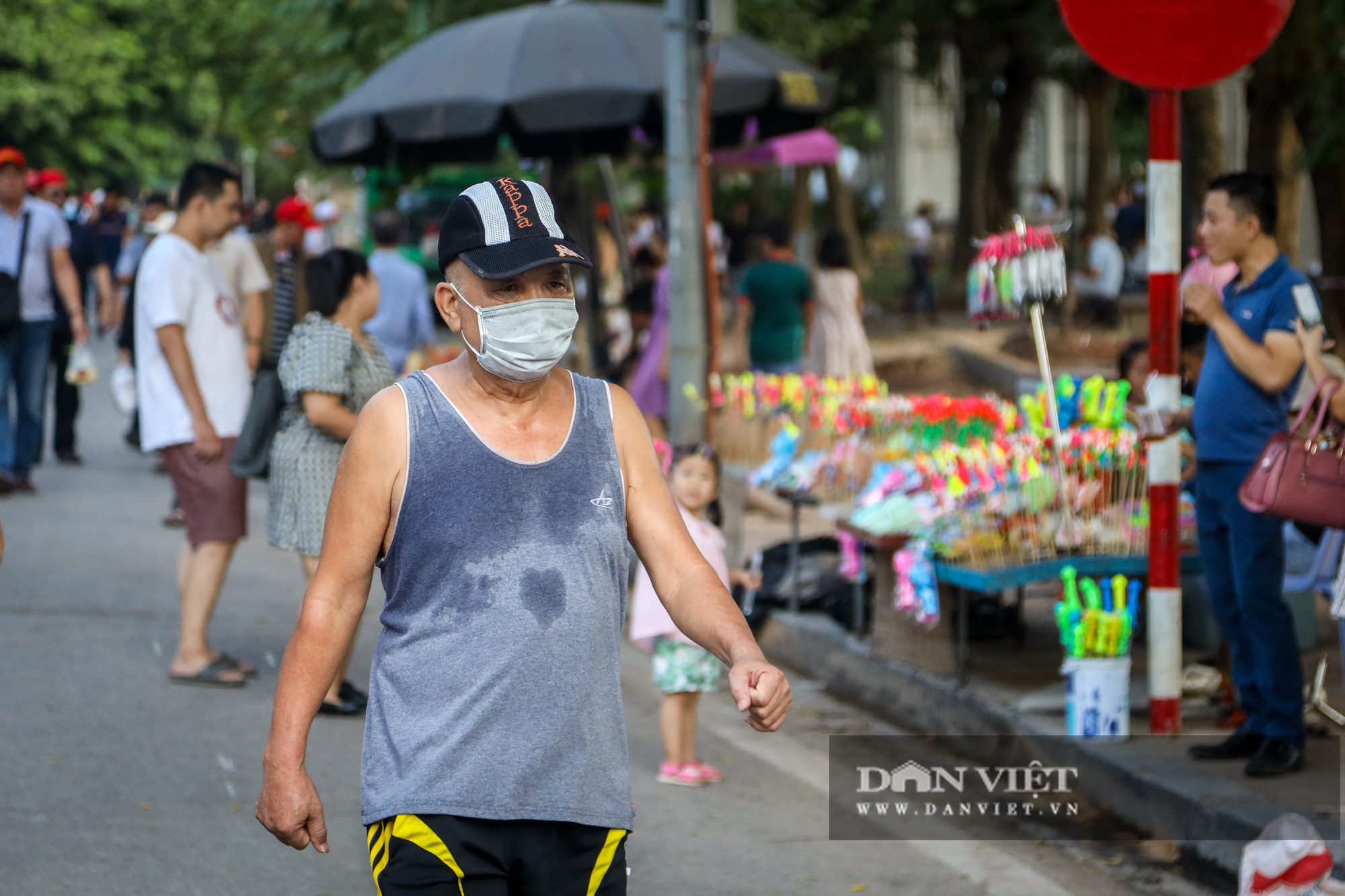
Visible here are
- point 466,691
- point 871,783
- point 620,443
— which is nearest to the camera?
point 466,691

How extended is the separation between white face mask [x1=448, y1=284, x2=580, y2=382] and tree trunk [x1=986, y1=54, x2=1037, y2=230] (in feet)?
76.9

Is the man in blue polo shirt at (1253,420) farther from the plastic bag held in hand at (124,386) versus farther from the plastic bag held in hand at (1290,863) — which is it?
the plastic bag held in hand at (124,386)

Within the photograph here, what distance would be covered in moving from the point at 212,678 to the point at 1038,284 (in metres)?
3.70

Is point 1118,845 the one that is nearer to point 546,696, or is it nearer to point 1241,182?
point 1241,182

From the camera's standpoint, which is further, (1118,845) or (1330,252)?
(1330,252)

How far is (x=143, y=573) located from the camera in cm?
888

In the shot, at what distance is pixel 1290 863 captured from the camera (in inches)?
157

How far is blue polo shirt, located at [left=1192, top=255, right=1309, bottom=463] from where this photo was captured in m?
5.36

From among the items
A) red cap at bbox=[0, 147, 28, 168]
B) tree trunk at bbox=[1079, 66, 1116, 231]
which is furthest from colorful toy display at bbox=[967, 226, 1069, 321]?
tree trunk at bbox=[1079, 66, 1116, 231]

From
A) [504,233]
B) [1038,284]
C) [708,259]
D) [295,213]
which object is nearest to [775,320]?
[708,259]

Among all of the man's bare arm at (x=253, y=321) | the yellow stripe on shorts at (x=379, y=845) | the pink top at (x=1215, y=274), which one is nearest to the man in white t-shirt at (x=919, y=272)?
the man's bare arm at (x=253, y=321)

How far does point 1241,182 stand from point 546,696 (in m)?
3.76

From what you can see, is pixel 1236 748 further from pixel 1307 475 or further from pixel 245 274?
pixel 245 274

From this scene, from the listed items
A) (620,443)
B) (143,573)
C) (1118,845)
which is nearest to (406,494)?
(620,443)
